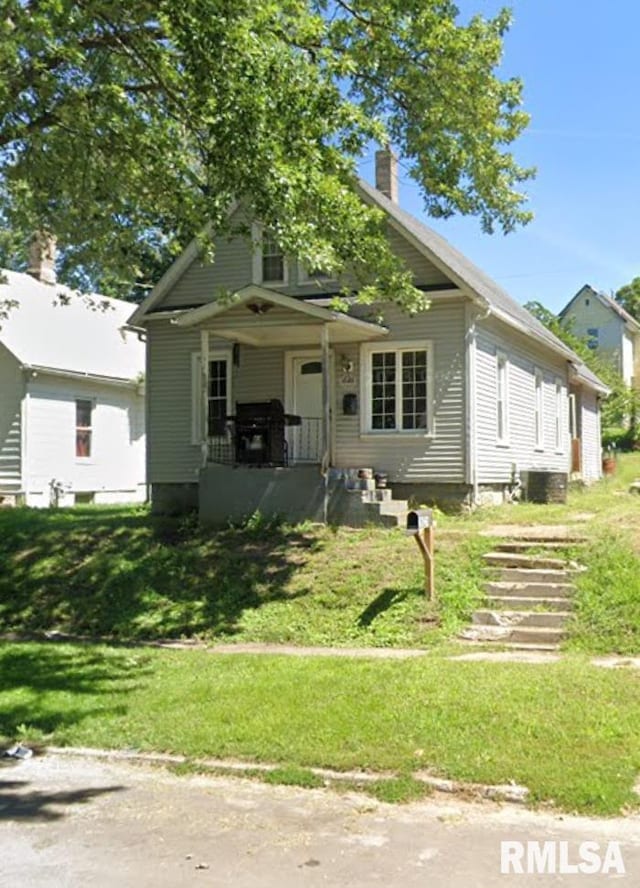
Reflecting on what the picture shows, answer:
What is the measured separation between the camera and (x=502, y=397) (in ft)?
60.5

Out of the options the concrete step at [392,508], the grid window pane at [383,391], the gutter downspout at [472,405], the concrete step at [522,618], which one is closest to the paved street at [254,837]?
the concrete step at [522,618]

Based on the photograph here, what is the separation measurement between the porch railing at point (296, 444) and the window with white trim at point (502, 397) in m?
3.76

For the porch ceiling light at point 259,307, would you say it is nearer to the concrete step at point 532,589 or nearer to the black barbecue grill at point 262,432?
the black barbecue grill at point 262,432

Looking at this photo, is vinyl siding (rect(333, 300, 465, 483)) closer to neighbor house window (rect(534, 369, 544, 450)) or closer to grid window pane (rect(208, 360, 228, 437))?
grid window pane (rect(208, 360, 228, 437))

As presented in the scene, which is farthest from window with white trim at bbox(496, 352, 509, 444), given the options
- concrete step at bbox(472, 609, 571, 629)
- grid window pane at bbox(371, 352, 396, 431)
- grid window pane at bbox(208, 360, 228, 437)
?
concrete step at bbox(472, 609, 571, 629)

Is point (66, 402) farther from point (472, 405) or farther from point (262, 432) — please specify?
point (472, 405)

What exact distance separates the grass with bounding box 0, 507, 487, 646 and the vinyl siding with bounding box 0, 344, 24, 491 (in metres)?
8.24

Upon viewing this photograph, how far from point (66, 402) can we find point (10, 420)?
184 centimetres

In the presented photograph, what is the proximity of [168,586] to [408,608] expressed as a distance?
3.70m

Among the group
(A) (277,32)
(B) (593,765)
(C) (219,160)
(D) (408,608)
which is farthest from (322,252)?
(B) (593,765)

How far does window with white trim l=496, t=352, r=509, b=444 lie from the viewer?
18078 mm

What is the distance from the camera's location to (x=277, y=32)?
33.3 ft

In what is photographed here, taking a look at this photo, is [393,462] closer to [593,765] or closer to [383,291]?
[383,291]

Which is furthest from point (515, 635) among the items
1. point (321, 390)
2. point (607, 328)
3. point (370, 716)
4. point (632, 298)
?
point (632, 298)
